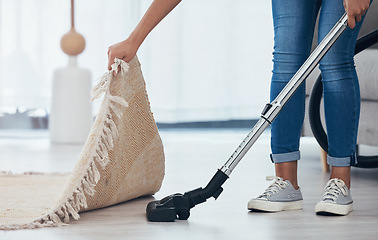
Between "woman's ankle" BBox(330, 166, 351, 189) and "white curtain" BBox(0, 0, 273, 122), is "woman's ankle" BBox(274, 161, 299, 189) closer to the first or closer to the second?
"woman's ankle" BBox(330, 166, 351, 189)

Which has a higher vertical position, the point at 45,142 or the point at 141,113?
the point at 141,113

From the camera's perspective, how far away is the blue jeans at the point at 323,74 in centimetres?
125

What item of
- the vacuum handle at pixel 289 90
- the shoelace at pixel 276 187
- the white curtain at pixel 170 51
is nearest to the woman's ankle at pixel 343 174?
the shoelace at pixel 276 187

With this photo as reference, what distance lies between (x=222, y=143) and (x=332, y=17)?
177 centimetres

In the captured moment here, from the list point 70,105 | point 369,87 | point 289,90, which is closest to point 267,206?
point 289,90

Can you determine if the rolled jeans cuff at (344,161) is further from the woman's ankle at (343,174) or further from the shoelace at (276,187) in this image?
the shoelace at (276,187)

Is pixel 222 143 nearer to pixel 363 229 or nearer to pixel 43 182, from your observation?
pixel 43 182

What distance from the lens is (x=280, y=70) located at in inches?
50.6

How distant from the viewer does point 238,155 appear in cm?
116

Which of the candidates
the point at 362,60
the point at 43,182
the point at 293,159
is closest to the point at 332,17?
the point at 293,159

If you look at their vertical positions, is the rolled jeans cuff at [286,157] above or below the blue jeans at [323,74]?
below

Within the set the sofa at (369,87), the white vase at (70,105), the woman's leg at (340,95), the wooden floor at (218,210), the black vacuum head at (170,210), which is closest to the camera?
the wooden floor at (218,210)

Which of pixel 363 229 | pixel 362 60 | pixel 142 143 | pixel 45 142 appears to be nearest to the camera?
pixel 363 229

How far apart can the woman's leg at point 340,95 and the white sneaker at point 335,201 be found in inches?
1.1
